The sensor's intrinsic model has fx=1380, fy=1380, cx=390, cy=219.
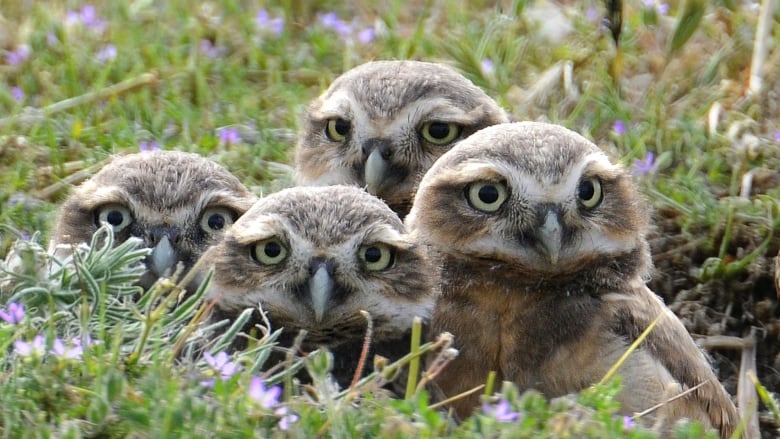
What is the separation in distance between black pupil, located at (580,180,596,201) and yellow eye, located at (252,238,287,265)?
1061mm

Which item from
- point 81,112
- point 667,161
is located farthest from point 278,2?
point 667,161

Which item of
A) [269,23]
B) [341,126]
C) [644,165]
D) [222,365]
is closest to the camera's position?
[222,365]

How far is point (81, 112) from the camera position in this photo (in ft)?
23.1

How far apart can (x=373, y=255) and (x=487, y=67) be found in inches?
118

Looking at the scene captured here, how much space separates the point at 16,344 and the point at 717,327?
3.31m

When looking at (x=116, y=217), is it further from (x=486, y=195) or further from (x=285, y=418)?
(x=285, y=418)

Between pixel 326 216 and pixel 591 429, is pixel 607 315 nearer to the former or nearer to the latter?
pixel 326 216

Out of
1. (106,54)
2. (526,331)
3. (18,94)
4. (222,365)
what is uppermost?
(106,54)

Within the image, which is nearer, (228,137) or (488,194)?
(488,194)

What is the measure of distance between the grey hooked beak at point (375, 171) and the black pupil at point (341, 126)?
9.5 inches

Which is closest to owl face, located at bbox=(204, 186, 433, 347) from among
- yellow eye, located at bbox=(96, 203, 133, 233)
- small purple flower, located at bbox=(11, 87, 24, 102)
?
yellow eye, located at bbox=(96, 203, 133, 233)

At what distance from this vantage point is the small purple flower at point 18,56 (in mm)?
7516

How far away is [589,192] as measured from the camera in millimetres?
4793

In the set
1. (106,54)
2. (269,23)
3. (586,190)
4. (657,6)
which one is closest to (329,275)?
(586,190)
